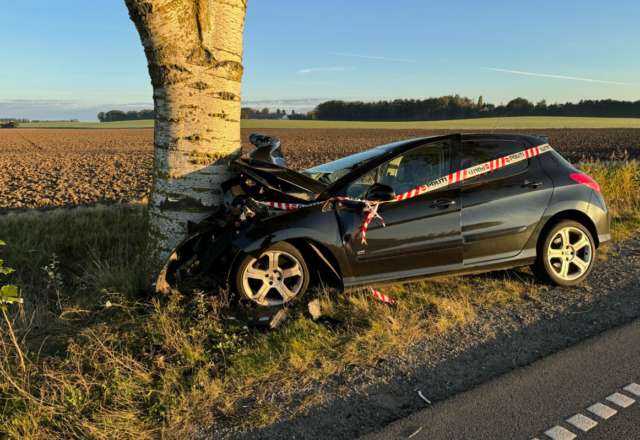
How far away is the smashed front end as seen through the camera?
446 centimetres

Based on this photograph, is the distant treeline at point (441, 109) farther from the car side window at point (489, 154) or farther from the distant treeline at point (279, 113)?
Answer: the car side window at point (489, 154)

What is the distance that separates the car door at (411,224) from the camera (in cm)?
447

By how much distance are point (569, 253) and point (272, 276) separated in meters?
3.17

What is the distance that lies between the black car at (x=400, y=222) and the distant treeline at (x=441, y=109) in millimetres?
71999

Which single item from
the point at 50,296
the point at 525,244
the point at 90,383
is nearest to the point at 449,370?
the point at 525,244

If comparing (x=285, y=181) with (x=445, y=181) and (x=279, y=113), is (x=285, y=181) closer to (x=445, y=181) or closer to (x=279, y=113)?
(x=445, y=181)

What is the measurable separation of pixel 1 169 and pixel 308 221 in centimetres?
2619

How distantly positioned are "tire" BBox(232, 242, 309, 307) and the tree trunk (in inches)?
40.5

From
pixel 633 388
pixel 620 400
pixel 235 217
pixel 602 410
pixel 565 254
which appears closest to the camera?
pixel 602 410

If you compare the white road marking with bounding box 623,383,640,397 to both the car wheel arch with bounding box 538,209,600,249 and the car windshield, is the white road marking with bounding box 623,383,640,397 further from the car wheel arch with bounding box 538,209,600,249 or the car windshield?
the car windshield

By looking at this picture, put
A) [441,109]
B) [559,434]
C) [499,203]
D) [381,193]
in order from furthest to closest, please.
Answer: [441,109], [499,203], [381,193], [559,434]

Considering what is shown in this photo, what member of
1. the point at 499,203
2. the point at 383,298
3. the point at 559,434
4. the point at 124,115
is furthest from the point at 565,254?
the point at 124,115

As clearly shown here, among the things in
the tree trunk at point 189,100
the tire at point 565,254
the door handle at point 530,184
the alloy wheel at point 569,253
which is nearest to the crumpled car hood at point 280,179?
the tree trunk at point 189,100

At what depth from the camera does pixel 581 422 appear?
8.96ft
